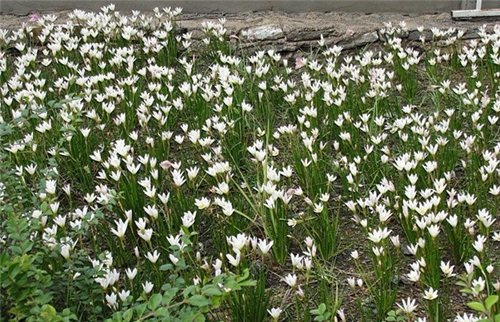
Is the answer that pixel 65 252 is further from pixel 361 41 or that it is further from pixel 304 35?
pixel 361 41

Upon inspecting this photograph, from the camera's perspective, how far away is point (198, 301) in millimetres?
1994

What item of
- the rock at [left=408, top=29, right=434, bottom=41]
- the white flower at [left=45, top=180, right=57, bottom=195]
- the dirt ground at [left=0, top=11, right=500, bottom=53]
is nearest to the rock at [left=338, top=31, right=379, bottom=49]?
the dirt ground at [left=0, top=11, right=500, bottom=53]

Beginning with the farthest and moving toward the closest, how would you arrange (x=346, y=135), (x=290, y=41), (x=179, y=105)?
(x=290, y=41), (x=179, y=105), (x=346, y=135)

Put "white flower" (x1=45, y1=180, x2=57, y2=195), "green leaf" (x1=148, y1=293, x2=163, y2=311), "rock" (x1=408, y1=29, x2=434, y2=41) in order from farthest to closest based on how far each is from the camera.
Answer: "rock" (x1=408, y1=29, x2=434, y2=41) < "white flower" (x1=45, y1=180, x2=57, y2=195) < "green leaf" (x1=148, y1=293, x2=163, y2=311)

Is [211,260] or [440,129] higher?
[440,129]

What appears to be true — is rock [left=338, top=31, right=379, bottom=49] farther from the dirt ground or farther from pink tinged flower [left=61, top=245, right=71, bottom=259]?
pink tinged flower [left=61, top=245, right=71, bottom=259]

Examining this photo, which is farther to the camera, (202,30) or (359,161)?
(202,30)

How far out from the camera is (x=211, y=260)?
3.10 meters

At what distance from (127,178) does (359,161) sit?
1.26 metres

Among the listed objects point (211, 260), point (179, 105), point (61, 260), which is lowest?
point (211, 260)

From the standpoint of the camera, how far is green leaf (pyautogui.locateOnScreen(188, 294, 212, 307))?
1976 millimetres

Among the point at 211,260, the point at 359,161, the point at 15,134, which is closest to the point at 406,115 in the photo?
the point at 359,161

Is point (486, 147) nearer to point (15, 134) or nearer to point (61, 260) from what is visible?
point (61, 260)

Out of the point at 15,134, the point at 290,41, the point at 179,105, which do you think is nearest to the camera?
the point at 15,134
